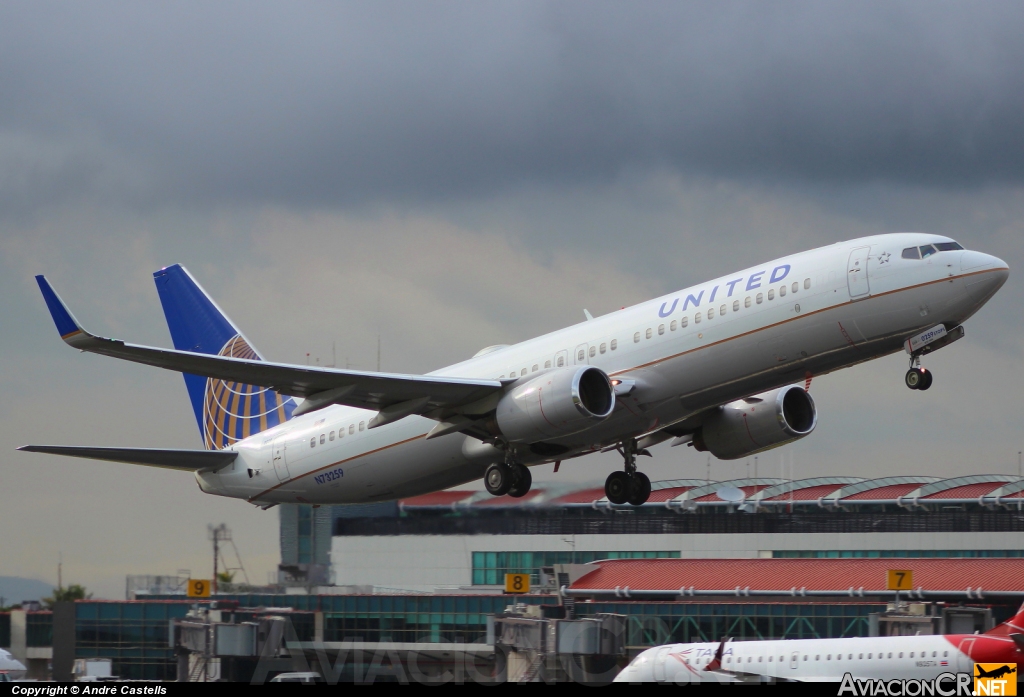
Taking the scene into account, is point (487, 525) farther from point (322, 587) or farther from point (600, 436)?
point (600, 436)

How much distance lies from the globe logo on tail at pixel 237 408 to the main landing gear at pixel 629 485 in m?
11.1

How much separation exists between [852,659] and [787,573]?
23443 millimetres

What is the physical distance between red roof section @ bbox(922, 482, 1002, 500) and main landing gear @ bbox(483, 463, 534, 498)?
134ft

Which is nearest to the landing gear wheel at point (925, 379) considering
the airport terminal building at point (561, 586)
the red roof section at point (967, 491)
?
the airport terminal building at point (561, 586)

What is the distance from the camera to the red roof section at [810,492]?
71.9m

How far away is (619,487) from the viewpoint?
38.8 metres

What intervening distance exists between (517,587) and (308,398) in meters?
19.6

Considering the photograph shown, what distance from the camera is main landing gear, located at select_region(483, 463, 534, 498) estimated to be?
3531cm

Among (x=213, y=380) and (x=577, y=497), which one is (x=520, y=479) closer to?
(x=213, y=380)

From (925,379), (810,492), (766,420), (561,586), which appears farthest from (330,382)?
(810,492)

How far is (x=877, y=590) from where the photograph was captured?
2189 inches

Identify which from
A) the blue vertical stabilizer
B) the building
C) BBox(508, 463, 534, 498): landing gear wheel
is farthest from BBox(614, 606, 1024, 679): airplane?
the building

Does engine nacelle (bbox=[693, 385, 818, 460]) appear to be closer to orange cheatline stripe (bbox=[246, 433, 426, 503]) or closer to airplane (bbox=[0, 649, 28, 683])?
orange cheatline stripe (bbox=[246, 433, 426, 503])

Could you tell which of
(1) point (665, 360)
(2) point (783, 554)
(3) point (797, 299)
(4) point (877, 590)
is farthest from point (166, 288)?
(2) point (783, 554)
